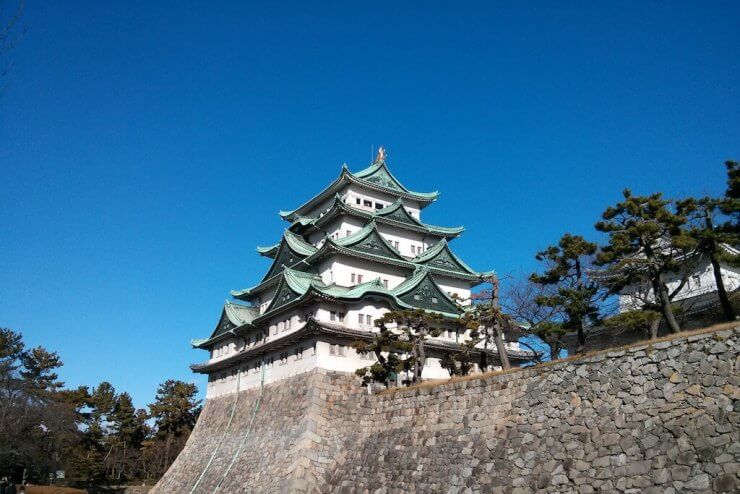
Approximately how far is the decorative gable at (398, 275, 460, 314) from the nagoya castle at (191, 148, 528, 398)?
0.06 m

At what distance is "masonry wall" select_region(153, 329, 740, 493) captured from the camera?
13859 mm

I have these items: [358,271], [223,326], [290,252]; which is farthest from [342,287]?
[223,326]

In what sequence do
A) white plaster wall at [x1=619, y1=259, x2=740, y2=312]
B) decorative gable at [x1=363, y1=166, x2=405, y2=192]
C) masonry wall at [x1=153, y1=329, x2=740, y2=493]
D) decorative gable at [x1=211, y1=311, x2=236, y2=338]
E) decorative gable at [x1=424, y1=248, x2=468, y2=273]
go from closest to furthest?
masonry wall at [x1=153, y1=329, x2=740, y2=493]
white plaster wall at [x1=619, y1=259, x2=740, y2=312]
decorative gable at [x1=424, y1=248, x2=468, y2=273]
decorative gable at [x1=211, y1=311, x2=236, y2=338]
decorative gable at [x1=363, y1=166, x2=405, y2=192]

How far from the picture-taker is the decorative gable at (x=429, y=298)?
3428 cm

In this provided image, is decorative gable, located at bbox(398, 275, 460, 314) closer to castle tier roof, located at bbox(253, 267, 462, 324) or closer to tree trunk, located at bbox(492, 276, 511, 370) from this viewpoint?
castle tier roof, located at bbox(253, 267, 462, 324)

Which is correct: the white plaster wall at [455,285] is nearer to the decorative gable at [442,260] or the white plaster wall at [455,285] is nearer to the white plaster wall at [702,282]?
the decorative gable at [442,260]

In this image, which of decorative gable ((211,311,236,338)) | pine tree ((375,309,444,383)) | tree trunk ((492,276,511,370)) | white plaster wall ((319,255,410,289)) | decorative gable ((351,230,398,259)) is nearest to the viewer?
tree trunk ((492,276,511,370))

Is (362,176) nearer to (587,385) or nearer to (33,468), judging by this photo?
(587,385)

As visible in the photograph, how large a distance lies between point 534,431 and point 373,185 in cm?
2811

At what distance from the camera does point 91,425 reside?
53.2 meters

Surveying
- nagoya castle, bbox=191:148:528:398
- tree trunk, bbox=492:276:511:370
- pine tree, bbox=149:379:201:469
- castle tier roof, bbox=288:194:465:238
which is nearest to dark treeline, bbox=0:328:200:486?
pine tree, bbox=149:379:201:469

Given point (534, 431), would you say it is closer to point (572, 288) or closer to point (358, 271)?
point (572, 288)

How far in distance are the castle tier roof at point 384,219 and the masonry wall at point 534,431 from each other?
1330cm

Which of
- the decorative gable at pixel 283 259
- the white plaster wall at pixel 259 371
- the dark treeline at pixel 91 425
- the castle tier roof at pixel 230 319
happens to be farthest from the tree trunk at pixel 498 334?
the dark treeline at pixel 91 425
